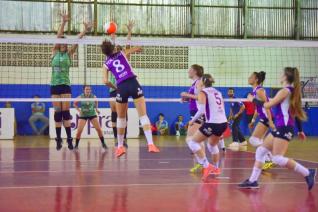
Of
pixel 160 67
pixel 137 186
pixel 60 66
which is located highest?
pixel 160 67

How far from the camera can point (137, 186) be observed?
25.7 feet

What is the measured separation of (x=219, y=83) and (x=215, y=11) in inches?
128

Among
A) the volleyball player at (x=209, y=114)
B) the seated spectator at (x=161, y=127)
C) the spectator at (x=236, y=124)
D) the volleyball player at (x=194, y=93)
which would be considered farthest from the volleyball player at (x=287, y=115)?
the seated spectator at (x=161, y=127)

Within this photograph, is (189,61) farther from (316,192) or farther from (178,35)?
(316,192)

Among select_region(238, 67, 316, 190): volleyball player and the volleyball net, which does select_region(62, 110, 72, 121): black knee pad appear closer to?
select_region(238, 67, 316, 190): volleyball player

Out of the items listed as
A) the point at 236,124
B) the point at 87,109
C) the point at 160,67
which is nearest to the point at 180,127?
the point at 160,67

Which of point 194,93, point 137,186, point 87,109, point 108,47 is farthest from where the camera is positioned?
point 87,109

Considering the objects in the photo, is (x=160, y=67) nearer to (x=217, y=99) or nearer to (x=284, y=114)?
(x=217, y=99)

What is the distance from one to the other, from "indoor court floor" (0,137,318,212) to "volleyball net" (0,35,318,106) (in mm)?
9564

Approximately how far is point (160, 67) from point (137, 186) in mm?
15300

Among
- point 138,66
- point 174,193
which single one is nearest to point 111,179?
point 174,193

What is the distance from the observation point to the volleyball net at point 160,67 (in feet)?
70.4

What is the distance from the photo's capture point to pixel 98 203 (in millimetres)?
6445

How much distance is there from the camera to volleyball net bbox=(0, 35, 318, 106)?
70.4 feet
